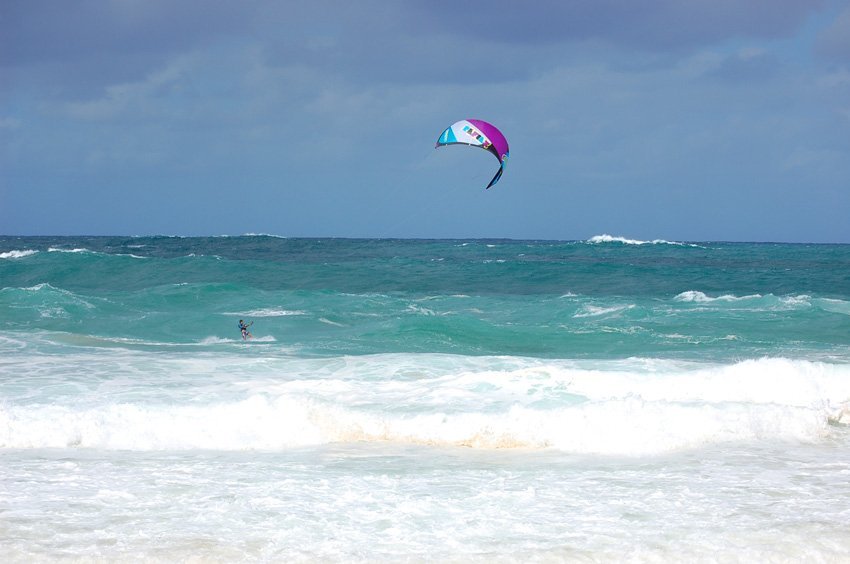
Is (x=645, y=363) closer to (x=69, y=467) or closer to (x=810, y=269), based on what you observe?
(x=69, y=467)

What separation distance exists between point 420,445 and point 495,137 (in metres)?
10.4

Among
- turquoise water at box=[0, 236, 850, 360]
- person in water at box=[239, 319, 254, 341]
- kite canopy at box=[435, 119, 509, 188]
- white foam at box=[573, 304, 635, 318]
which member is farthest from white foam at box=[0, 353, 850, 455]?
white foam at box=[573, 304, 635, 318]

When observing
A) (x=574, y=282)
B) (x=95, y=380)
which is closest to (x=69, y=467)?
(x=95, y=380)

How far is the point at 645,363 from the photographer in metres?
12.9

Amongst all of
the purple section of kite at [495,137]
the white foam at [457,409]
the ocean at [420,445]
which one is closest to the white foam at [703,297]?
the ocean at [420,445]

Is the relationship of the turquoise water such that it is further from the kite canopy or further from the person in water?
the kite canopy

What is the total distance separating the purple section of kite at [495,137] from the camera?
690 inches

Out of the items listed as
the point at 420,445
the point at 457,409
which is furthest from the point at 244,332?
the point at 420,445

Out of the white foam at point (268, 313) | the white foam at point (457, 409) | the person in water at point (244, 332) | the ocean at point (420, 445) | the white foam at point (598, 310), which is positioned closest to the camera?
the ocean at point (420, 445)

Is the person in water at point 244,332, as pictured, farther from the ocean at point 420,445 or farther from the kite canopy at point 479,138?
the kite canopy at point 479,138

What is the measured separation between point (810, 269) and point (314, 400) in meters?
36.6

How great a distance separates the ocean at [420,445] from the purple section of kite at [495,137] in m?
3.99

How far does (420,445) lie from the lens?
340 inches

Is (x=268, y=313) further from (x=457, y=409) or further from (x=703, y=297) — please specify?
(x=703, y=297)
